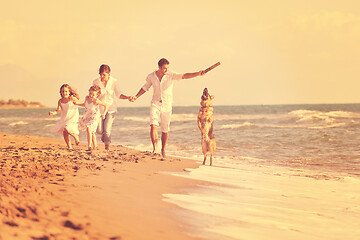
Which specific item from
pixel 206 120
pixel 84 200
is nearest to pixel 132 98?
pixel 206 120

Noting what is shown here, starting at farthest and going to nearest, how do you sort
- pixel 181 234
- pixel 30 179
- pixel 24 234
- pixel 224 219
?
1. pixel 30 179
2. pixel 224 219
3. pixel 181 234
4. pixel 24 234

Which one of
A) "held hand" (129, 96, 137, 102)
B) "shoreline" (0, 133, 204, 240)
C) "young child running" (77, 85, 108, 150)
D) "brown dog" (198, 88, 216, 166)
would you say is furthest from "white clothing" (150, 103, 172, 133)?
"shoreline" (0, 133, 204, 240)

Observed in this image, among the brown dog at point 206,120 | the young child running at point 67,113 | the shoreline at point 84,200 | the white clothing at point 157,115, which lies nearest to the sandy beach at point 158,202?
the shoreline at point 84,200

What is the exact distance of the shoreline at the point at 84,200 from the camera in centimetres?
350

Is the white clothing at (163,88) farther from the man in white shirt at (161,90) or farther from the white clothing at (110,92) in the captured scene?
the white clothing at (110,92)

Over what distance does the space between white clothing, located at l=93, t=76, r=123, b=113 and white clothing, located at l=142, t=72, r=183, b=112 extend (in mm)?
821

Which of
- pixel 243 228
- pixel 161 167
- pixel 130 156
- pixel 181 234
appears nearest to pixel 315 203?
pixel 243 228

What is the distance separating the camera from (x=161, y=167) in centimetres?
775

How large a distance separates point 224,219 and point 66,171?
8.70 feet

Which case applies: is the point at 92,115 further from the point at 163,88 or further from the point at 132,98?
the point at 163,88

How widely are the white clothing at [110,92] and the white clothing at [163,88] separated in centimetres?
82

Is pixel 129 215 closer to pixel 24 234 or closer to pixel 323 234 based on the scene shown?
pixel 24 234

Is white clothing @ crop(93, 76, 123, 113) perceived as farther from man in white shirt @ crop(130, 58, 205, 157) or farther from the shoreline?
the shoreline

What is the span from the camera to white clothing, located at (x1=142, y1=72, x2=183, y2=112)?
30.1 feet
